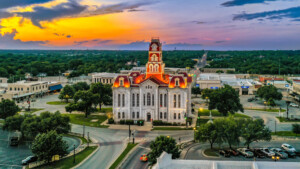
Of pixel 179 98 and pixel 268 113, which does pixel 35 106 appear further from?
pixel 268 113

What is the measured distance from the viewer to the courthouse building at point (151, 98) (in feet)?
256

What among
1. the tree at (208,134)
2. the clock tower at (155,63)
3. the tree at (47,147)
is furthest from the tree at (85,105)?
the tree at (208,134)

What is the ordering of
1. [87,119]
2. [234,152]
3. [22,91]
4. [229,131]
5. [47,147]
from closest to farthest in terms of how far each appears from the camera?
[47,147] < [234,152] < [229,131] < [87,119] < [22,91]

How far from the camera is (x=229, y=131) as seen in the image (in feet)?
176

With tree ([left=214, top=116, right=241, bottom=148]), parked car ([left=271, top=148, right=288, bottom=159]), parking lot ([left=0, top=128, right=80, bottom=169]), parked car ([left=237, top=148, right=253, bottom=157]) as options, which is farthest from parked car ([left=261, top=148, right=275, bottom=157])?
parking lot ([left=0, top=128, right=80, bottom=169])

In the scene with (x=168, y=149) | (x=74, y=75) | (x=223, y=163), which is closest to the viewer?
(x=223, y=163)

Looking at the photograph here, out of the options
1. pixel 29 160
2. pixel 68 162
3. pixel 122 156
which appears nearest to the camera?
pixel 29 160

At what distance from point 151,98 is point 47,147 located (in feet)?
122

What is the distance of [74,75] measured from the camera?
622 feet

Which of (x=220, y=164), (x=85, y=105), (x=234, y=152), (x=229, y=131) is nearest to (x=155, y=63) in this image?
(x=85, y=105)

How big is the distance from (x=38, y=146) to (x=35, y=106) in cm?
6268

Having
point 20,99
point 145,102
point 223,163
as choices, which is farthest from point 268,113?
point 20,99

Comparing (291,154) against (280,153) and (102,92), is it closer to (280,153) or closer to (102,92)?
(280,153)

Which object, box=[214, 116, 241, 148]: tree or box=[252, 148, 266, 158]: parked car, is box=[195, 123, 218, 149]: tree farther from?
box=[252, 148, 266, 158]: parked car
